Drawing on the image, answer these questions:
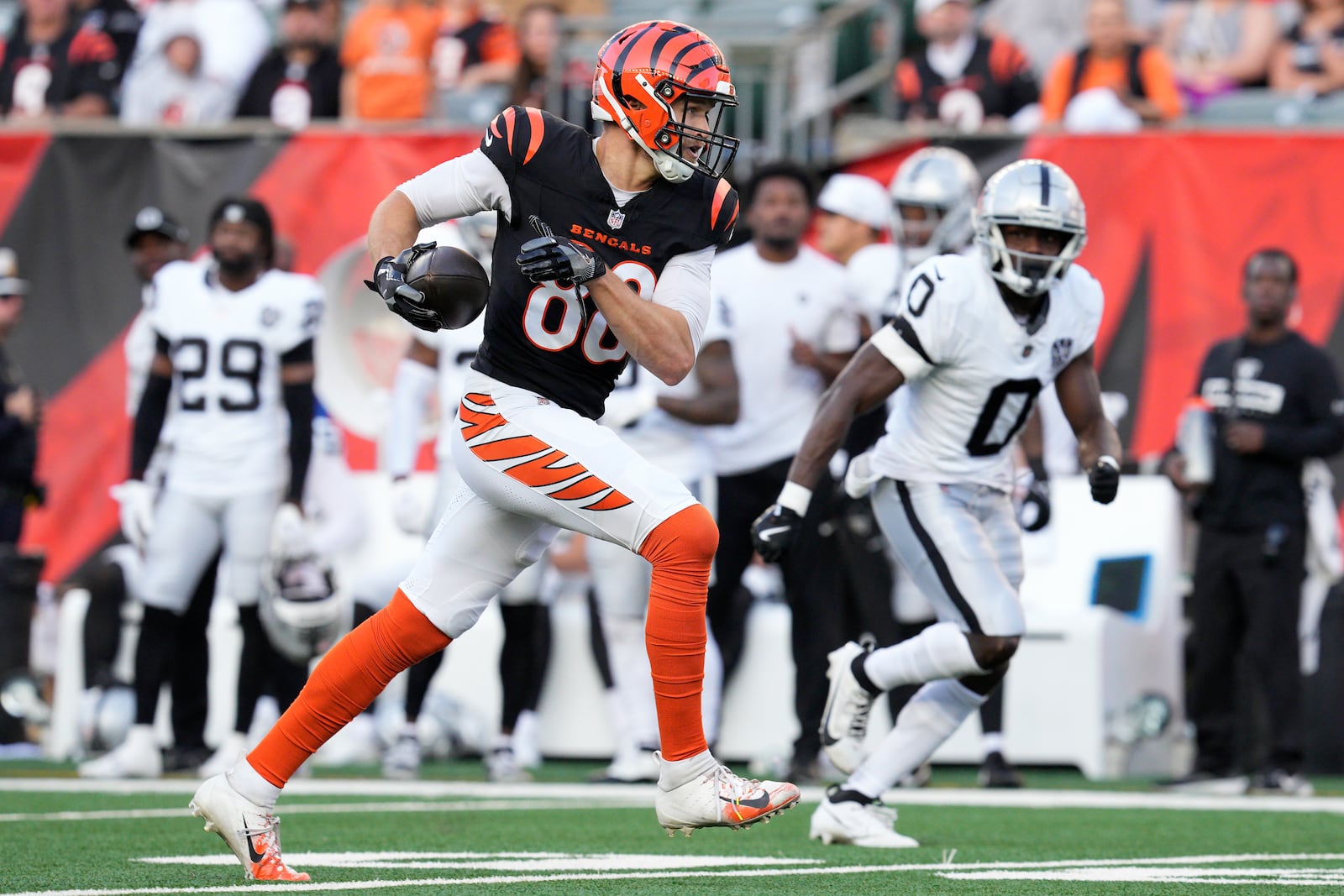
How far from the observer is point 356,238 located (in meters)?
9.86

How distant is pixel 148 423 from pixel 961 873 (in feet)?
13.3

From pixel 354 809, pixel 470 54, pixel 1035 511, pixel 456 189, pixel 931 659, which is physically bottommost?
pixel 354 809

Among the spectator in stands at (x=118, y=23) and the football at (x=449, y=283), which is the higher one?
the spectator in stands at (x=118, y=23)

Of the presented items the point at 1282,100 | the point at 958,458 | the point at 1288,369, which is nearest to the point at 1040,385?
the point at 958,458

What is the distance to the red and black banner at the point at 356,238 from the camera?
29.5 feet

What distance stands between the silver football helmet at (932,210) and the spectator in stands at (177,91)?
4673 mm

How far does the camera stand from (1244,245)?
8.99 meters

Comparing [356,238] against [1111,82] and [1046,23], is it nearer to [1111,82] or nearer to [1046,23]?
[1111,82]

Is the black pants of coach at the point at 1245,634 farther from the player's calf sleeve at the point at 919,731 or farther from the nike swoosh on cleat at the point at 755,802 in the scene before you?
the nike swoosh on cleat at the point at 755,802

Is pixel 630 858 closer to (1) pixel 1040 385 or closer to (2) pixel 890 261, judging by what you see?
(1) pixel 1040 385

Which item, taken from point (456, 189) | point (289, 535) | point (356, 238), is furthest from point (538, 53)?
point (456, 189)

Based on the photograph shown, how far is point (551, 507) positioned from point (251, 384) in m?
3.53

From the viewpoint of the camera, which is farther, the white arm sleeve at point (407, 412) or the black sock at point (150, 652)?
the white arm sleeve at point (407, 412)

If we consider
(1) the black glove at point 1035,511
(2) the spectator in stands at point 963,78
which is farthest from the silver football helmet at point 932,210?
(2) the spectator in stands at point 963,78
